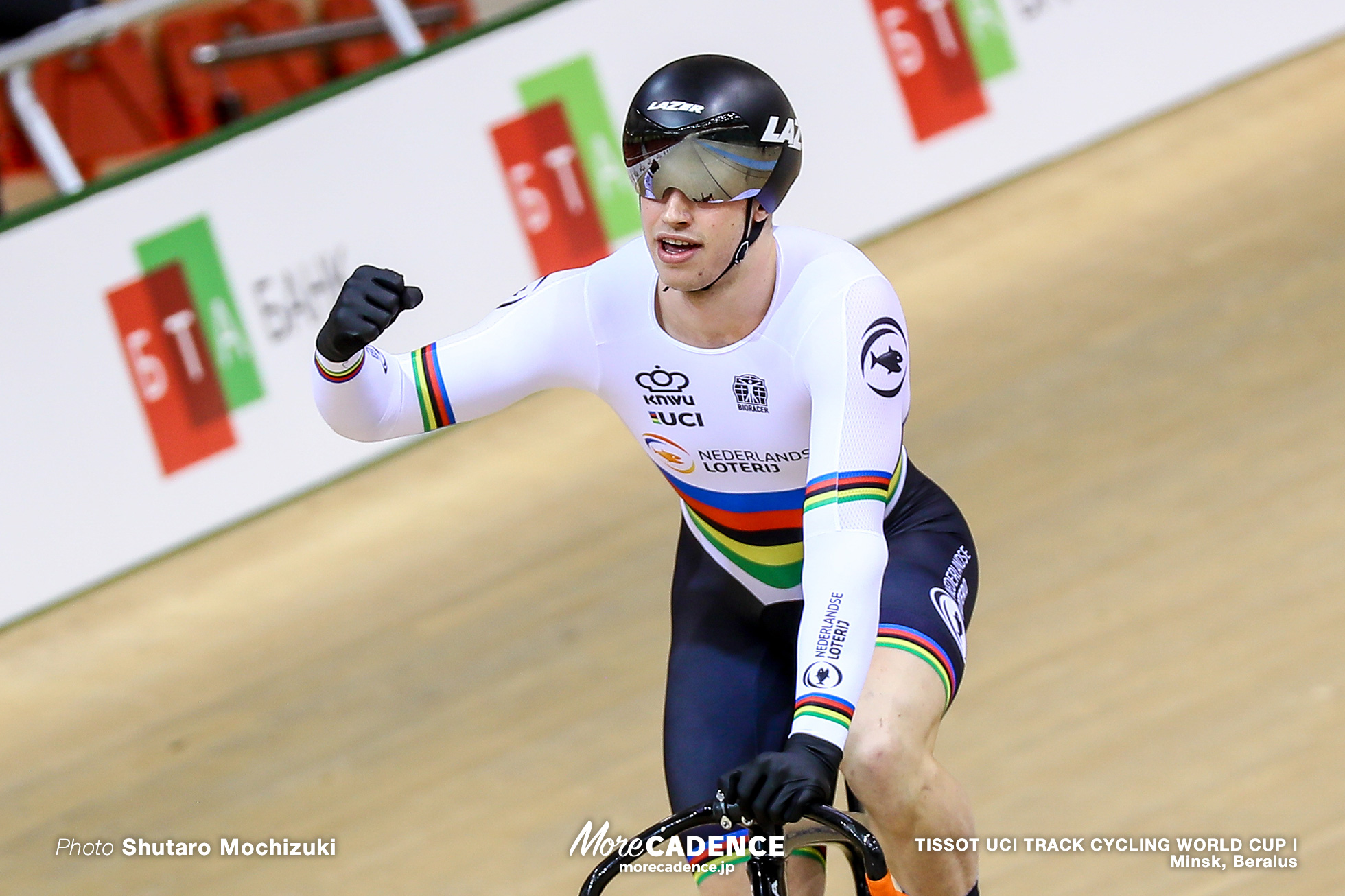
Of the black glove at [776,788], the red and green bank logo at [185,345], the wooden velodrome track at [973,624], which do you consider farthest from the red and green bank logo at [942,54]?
the black glove at [776,788]

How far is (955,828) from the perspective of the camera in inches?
109

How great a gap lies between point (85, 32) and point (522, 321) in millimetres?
Result: 3958

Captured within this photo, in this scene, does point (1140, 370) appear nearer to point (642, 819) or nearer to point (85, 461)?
point (642, 819)

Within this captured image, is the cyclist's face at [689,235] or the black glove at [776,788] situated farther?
the cyclist's face at [689,235]

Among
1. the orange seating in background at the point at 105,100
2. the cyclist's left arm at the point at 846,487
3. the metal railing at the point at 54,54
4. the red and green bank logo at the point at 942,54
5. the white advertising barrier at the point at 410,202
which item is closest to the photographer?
the cyclist's left arm at the point at 846,487

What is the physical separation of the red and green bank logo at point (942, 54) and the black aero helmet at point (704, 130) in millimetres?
4491

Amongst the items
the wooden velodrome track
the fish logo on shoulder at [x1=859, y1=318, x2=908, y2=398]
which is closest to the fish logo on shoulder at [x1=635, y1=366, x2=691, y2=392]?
the fish logo on shoulder at [x1=859, y1=318, x2=908, y2=398]

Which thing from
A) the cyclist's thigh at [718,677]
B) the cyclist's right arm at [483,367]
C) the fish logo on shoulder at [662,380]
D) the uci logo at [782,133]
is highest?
the uci logo at [782,133]

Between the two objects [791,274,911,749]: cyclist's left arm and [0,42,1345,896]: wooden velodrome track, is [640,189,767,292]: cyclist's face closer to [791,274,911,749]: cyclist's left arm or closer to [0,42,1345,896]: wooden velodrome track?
[791,274,911,749]: cyclist's left arm

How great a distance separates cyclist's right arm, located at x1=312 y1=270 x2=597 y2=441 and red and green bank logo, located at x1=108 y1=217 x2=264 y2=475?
324 cm

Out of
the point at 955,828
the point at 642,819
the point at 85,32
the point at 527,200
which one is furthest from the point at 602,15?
the point at 955,828

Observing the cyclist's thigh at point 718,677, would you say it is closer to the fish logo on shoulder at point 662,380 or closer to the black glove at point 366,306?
the fish logo on shoulder at point 662,380

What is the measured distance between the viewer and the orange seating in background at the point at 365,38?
7.23 meters

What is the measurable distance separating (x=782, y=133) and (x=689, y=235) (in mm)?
235
